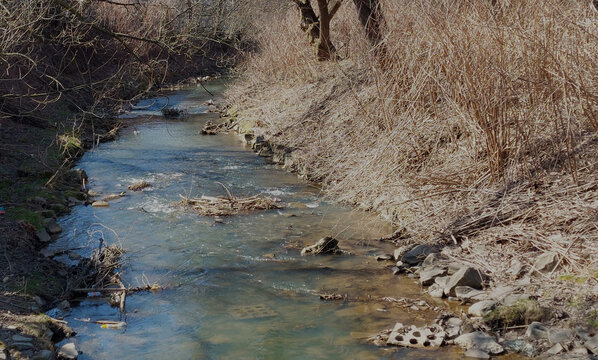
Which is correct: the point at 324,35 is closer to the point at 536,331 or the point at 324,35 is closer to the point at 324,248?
the point at 324,248

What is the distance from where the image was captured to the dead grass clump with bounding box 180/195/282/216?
368 inches

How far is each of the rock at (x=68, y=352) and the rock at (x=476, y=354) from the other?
10.6 ft

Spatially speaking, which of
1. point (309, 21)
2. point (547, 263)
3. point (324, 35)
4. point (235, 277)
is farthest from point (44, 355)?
point (309, 21)

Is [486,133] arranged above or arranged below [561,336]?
above

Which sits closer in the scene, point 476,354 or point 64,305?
point 476,354

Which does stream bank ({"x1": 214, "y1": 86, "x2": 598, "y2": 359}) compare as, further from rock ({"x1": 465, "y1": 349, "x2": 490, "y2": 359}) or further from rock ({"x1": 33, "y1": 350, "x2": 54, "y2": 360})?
rock ({"x1": 33, "y1": 350, "x2": 54, "y2": 360})

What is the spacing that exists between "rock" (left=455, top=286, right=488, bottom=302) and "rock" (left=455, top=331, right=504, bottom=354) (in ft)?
2.52

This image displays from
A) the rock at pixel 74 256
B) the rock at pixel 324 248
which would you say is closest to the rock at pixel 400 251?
the rock at pixel 324 248

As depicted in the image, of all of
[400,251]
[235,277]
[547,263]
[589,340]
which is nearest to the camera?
[589,340]

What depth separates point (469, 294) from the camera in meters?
6.14

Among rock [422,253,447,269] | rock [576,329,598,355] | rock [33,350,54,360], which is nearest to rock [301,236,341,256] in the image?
rock [422,253,447,269]

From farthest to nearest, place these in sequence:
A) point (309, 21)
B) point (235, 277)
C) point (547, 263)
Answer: point (309, 21), point (235, 277), point (547, 263)

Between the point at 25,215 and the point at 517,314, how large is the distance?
631 cm

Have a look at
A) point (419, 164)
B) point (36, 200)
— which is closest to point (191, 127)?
point (36, 200)
